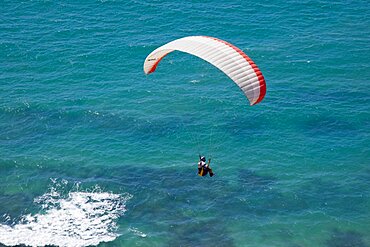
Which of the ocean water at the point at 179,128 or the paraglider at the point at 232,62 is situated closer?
the paraglider at the point at 232,62

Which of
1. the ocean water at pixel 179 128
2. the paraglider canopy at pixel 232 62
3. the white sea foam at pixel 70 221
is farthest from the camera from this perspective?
the ocean water at pixel 179 128

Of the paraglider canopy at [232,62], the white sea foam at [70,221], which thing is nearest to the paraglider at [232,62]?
the paraglider canopy at [232,62]

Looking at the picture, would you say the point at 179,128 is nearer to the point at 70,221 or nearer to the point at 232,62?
the point at 70,221

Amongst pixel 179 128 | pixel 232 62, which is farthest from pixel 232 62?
pixel 179 128

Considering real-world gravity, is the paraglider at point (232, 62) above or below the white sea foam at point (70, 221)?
above

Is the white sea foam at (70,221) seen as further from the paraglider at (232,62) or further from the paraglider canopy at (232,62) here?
the paraglider canopy at (232,62)

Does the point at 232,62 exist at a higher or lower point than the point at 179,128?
higher

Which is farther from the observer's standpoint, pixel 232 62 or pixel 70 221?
pixel 70 221
